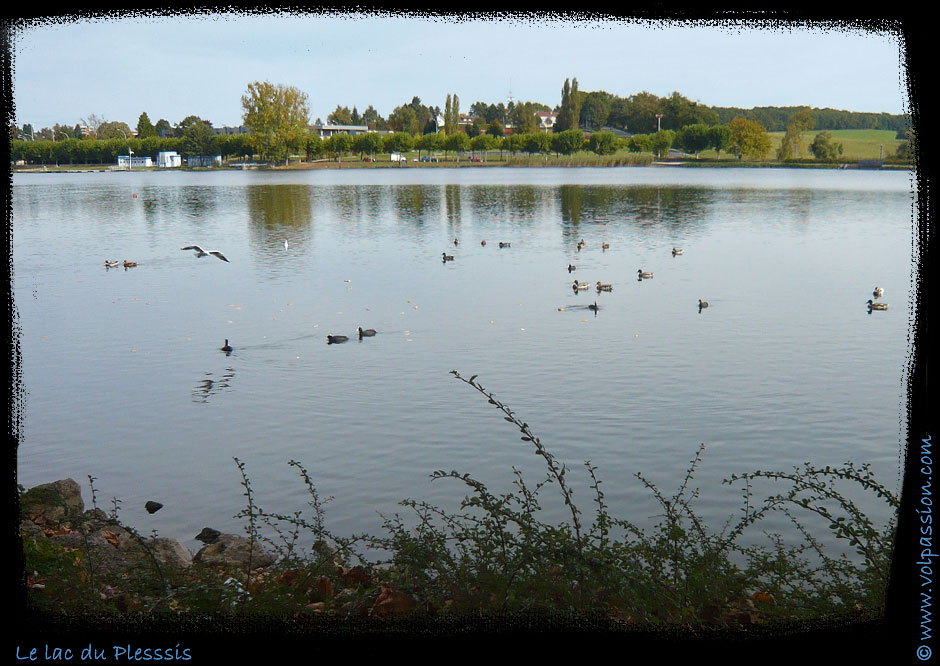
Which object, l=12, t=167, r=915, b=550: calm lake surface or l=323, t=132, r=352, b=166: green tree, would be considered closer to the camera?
l=12, t=167, r=915, b=550: calm lake surface

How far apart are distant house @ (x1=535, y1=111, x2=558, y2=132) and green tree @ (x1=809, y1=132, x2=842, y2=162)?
139 feet

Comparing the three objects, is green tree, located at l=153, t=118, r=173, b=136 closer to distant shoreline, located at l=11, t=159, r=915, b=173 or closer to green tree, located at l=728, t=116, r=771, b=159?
distant shoreline, located at l=11, t=159, r=915, b=173

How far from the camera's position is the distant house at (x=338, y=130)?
118269 millimetres

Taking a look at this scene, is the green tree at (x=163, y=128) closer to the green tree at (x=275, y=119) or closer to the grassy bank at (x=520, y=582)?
the green tree at (x=275, y=119)

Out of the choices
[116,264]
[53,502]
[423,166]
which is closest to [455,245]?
[116,264]

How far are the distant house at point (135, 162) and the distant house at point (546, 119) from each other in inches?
2123

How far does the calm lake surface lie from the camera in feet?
34.8

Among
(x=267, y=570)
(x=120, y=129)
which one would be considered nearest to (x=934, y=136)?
Answer: (x=267, y=570)

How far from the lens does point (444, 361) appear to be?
54.9 ft

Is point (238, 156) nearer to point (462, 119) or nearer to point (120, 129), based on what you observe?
point (120, 129)

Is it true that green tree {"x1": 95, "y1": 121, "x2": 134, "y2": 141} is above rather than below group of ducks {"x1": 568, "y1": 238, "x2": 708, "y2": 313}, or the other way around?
above

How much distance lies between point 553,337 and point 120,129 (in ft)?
300

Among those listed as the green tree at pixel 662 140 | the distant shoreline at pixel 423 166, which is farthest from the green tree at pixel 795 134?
the green tree at pixel 662 140

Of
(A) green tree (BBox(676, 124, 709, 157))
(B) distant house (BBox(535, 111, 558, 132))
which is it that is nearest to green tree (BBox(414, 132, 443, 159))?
(B) distant house (BBox(535, 111, 558, 132))
